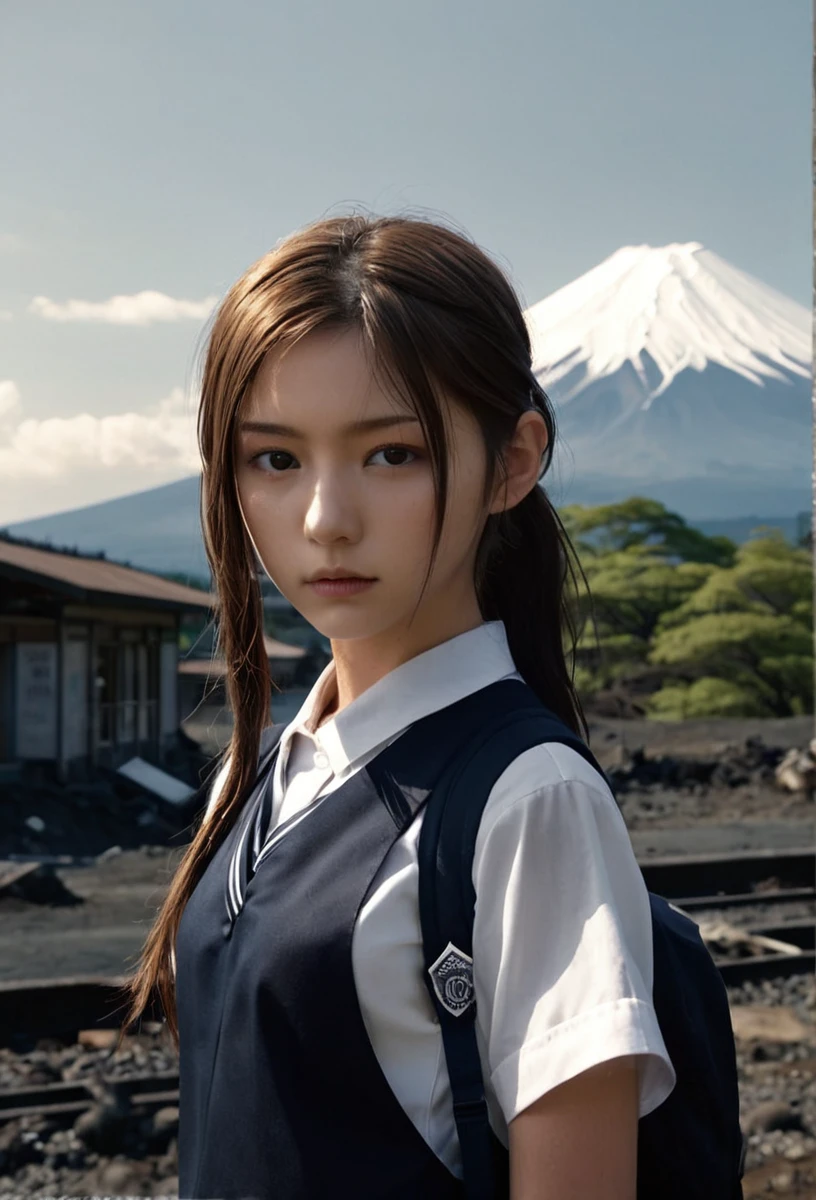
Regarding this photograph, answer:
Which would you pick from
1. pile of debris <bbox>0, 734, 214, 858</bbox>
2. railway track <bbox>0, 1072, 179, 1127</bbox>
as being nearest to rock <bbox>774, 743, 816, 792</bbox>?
pile of debris <bbox>0, 734, 214, 858</bbox>

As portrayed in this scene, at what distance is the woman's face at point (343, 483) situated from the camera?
0.72 m

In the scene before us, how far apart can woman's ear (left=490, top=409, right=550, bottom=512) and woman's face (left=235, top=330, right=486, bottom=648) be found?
0.04 meters

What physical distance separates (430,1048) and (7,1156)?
2088 mm

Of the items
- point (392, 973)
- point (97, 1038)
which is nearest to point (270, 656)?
point (97, 1038)

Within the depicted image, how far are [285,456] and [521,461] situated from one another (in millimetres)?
176

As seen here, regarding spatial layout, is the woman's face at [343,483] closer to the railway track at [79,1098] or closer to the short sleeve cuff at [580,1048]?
the short sleeve cuff at [580,1048]

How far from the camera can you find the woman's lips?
74cm

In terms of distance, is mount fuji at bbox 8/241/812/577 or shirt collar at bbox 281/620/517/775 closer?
shirt collar at bbox 281/620/517/775

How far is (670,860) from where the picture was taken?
113 inches

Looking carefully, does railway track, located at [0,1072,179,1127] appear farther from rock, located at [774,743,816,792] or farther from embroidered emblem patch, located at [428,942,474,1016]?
embroidered emblem patch, located at [428,942,474,1016]

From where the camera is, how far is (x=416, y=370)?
2.34ft

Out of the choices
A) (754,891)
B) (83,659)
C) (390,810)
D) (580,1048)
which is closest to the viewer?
(580,1048)

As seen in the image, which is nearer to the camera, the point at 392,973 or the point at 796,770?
the point at 392,973

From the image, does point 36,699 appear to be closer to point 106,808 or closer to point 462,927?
point 106,808
